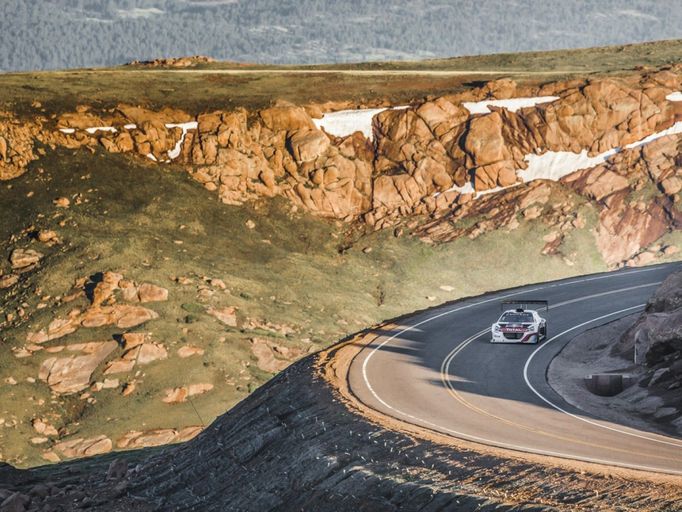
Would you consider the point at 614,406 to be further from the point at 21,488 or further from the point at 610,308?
the point at 21,488

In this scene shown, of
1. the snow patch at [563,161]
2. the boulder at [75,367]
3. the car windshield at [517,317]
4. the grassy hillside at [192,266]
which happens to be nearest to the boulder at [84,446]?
the grassy hillside at [192,266]

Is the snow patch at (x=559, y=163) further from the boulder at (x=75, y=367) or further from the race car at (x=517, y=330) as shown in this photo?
the race car at (x=517, y=330)

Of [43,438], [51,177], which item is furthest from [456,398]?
[51,177]

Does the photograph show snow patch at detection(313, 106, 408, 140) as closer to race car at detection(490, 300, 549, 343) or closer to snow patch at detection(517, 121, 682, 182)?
snow patch at detection(517, 121, 682, 182)

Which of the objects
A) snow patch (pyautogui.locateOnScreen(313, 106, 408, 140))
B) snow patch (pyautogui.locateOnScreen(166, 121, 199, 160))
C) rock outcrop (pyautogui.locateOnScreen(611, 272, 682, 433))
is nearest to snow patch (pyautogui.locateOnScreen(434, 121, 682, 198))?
snow patch (pyautogui.locateOnScreen(313, 106, 408, 140))

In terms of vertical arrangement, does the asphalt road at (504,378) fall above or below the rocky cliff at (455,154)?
below

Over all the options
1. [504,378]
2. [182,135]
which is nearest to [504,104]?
[182,135]
